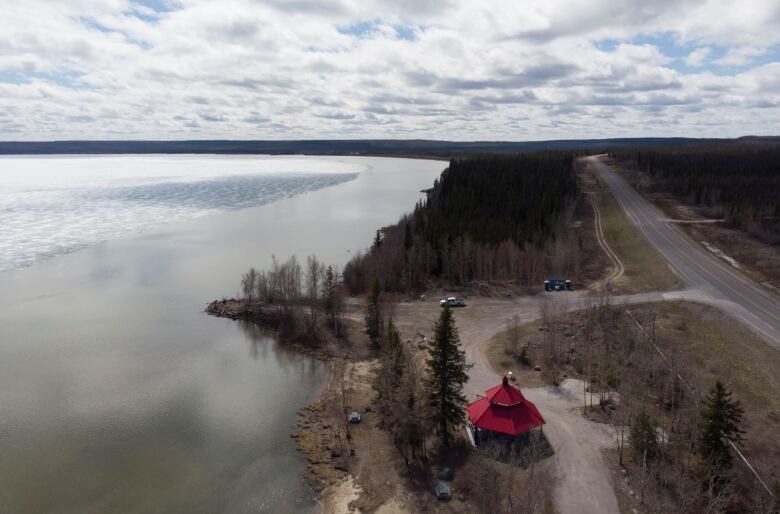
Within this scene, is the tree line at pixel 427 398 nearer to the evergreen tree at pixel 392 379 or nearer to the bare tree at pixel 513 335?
the evergreen tree at pixel 392 379

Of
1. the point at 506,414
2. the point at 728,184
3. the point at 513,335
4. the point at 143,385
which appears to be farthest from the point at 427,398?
the point at 728,184

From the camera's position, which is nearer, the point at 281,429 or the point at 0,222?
the point at 281,429

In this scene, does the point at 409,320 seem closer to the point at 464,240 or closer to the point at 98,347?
the point at 464,240

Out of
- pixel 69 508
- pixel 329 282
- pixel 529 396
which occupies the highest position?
pixel 329 282

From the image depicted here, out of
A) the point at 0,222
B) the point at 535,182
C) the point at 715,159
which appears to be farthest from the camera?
the point at 715,159

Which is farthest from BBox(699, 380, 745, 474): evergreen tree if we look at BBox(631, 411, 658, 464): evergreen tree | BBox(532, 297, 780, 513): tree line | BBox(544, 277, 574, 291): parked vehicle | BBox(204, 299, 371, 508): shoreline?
BBox(544, 277, 574, 291): parked vehicle

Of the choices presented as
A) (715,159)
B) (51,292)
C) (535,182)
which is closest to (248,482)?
(51,292)

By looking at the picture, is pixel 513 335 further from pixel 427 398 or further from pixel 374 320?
pixel 427 398
